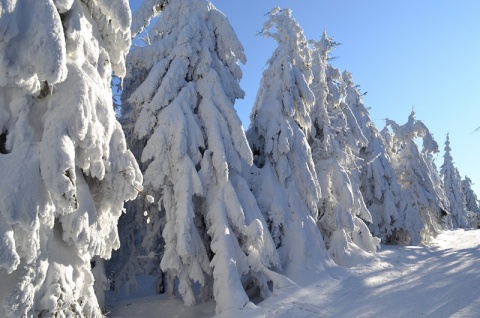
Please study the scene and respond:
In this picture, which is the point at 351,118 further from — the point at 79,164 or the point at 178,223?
the point at 79,164

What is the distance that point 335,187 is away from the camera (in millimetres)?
18469

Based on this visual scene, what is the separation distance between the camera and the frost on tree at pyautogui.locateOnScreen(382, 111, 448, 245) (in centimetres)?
2545

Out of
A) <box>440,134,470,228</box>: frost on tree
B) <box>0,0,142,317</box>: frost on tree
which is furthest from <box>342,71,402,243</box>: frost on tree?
<box>440,134,470,228</box>: frost on tree

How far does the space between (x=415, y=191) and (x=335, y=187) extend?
11.1 metres

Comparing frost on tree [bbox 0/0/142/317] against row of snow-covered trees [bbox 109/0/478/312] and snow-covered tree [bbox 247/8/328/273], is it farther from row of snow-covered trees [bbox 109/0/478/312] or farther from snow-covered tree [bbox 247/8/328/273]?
snow-covered tree [bbox 247/8/328/273]

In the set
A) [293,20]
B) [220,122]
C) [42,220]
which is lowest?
[42,220]

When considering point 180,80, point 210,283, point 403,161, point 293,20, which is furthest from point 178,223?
point 403,161

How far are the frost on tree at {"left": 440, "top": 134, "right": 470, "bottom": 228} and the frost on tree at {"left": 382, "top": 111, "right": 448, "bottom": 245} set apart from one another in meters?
25.2

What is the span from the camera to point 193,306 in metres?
13.1

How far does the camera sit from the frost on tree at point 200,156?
1195cm

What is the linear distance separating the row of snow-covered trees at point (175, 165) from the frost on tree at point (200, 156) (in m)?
0.05

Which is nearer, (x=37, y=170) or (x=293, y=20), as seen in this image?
(x=37, y=170)

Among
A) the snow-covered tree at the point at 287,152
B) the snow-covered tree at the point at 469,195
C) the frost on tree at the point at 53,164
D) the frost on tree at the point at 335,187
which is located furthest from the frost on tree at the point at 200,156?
the snow-covered tree at the point at 469,195

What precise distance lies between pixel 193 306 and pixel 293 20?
43.1ft
